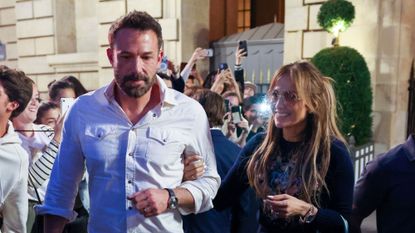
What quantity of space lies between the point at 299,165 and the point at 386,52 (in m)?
5.20

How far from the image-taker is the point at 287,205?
190cm

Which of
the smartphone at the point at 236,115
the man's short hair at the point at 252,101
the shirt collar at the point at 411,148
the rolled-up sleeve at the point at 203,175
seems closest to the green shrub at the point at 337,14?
the man's short hair at the point at 252,101

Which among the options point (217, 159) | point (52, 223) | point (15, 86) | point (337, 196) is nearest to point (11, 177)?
point (52, 223)

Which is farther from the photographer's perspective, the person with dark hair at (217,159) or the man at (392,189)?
the person with dark hair at (217,159)

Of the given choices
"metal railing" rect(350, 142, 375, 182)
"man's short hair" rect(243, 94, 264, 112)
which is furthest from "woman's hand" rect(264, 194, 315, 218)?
"metal railing" rect(350, 142, 375, 182)

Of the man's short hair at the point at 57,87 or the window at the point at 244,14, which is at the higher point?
the window at the point at 244,14

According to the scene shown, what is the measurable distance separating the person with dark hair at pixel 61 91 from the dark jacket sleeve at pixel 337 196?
304 centimetres

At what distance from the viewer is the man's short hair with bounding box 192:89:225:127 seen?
301cm

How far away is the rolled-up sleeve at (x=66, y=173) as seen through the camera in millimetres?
1880

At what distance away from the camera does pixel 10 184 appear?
2.11m

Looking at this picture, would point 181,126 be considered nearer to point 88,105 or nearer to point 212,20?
point 88,105

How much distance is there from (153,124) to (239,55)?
4.14 metres

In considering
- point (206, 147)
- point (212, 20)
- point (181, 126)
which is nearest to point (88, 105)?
point (181, 126)

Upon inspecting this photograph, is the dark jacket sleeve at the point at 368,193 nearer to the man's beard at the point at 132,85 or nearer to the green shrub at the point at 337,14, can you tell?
the man's beard at the point at 132,85
